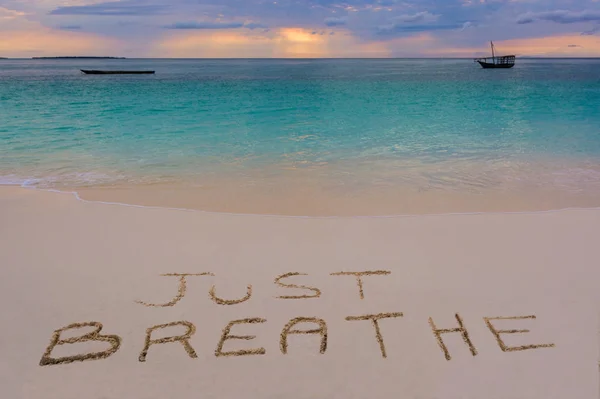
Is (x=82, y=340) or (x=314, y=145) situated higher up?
(x=314, y=145)

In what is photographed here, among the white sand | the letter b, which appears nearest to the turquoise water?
the white sand

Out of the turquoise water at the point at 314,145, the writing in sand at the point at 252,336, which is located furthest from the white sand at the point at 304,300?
the turquoise water at the point at 314,145

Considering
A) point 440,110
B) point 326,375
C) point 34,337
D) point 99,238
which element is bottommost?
point 326,375

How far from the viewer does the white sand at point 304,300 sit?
259 cm

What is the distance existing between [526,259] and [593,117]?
13.9m

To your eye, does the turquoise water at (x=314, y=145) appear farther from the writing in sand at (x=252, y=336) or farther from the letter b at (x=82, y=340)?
the letter b at (x=82, y=340)

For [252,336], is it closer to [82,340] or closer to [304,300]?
[304,300]

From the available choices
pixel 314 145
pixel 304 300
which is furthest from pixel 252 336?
pixel 314 145

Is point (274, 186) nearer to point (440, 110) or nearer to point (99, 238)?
point (99, 238)

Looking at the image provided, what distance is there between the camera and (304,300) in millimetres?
3326

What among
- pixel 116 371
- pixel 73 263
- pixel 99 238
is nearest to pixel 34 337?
pixel 116 371

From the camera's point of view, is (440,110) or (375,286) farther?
(440,110)

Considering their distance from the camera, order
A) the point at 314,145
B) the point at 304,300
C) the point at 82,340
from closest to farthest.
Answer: the point at 82,340, the point at 304,300, the point at 314,145

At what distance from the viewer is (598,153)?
379 inches
